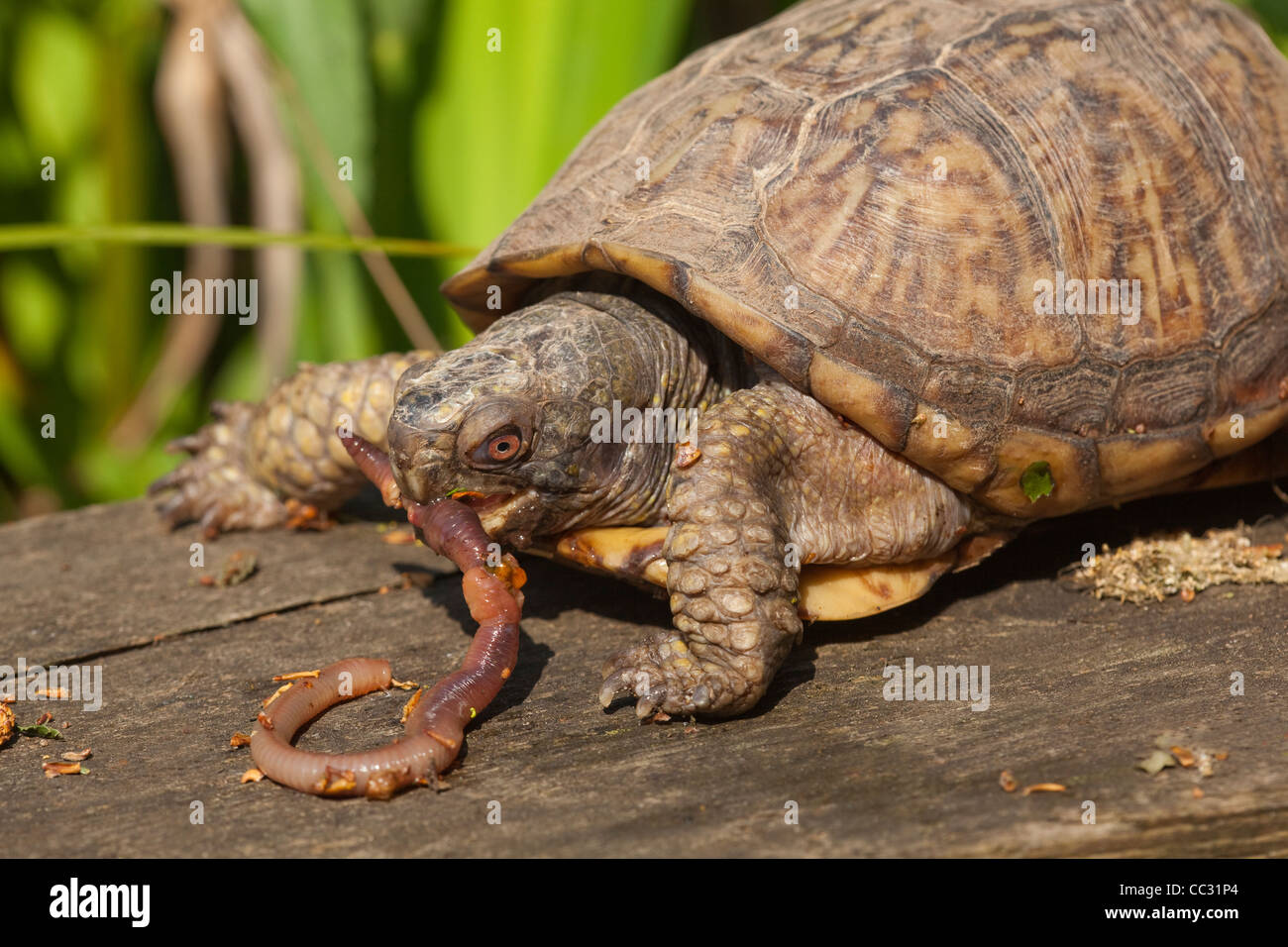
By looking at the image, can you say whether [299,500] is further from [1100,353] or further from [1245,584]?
[1245,584]

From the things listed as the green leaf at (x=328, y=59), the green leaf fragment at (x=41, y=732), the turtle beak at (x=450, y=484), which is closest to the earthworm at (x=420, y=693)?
the turtle beak at (x=450, y=484)

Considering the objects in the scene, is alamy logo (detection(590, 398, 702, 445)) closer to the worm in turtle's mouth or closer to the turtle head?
the turtle head

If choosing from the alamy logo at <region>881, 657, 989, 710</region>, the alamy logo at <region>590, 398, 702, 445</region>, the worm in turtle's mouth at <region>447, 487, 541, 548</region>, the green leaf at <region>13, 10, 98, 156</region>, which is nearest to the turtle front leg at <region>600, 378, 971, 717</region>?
the alamy logo at <region>590, 398, 702, 445</region>

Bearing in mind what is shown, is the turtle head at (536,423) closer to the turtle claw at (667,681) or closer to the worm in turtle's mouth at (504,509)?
the worm in turtle's mouth at (504,509)

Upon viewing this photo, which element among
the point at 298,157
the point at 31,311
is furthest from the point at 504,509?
the point at 31,311
